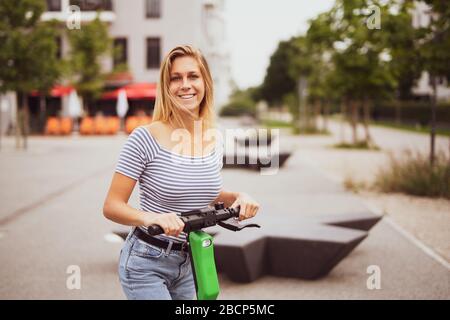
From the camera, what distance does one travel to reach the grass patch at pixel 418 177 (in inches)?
379

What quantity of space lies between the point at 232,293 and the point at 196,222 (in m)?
2.82

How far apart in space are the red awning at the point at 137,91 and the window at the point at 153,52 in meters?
1.45

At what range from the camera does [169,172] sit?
7.13 feet

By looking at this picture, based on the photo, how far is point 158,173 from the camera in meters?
2.17

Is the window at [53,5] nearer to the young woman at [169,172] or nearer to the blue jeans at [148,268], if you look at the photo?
the young woman at [169,172]

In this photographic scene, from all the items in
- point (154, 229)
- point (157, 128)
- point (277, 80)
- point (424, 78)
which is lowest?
point (154, 229)

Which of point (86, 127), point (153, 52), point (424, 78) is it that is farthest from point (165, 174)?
point (153, 52)

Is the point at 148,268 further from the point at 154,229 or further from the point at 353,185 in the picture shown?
the point at 353,185

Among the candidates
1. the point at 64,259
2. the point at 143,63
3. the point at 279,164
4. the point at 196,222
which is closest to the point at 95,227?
the point at 64,259

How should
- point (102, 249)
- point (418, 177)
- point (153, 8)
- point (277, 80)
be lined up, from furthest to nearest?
point (277, 80) < point (153, 8) < point (418, 177) < point (102, 249)

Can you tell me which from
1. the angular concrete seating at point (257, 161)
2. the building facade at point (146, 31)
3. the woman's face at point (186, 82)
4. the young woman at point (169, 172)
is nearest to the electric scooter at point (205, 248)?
the young woman at point (169, 172)

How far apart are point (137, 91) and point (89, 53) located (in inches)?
151

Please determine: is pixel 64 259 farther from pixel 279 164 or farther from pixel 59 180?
pixel 279 164

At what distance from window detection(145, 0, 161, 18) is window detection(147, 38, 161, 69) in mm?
1499
